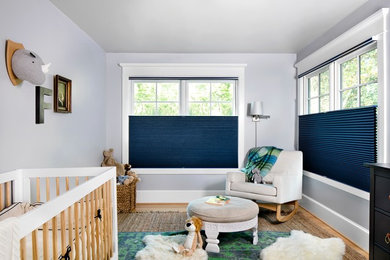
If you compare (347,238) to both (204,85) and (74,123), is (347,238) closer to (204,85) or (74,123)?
(204,85)

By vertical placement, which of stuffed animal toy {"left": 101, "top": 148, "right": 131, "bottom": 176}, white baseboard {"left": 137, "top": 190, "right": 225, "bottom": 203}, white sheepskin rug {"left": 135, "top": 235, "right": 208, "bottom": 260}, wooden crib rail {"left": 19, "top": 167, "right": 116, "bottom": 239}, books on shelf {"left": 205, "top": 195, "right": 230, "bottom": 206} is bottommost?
white sheepskin rug {"left": 135, "top": 235, "right": 208, "bottom": 260}

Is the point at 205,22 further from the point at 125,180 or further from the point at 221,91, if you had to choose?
the point at 125,180

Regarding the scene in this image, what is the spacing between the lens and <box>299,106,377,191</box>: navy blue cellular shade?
95.7 inches

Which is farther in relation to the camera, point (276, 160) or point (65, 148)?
point (276, 160)

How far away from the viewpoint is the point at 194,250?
2.28m

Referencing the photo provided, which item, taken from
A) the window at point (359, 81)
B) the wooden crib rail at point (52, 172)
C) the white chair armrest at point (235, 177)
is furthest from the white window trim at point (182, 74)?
the wooden crib rail at point (52, 172)

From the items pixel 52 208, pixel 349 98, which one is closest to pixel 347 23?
pixel 349 98

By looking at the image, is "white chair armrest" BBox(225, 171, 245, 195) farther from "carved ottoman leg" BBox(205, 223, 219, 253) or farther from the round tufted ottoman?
"carved ottoman leg" BBox(205, 223, 219, 253)

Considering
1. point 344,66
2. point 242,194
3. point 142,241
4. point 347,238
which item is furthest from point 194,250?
point 344,66

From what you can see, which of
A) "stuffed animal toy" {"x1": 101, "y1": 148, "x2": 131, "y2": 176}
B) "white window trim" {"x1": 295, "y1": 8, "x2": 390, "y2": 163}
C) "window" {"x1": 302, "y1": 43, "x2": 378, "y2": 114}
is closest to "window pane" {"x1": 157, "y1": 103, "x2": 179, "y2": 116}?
"stuffed animal toy" {"x1": 101, "y1": 148, "x2": 131, "y2": 176}

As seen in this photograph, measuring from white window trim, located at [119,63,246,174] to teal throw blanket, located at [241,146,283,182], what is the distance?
1.23 feet

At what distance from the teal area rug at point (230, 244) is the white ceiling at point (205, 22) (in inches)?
87.8

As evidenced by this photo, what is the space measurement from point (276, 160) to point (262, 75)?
133cm

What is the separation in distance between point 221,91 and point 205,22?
4.54ft
